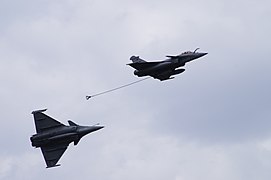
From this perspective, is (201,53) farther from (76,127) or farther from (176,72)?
(76,127)

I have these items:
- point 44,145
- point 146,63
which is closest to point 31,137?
point 44,145

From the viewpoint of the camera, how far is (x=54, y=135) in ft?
534

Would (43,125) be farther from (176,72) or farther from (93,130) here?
(176,72)

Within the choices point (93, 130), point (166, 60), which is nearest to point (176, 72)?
point (166, 60)

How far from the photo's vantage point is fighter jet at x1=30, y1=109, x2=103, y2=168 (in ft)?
531

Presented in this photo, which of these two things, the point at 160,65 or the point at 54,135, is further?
the point at 54,135

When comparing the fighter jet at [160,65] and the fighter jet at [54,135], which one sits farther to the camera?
the fighter jet at [54,135]

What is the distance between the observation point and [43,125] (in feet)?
537

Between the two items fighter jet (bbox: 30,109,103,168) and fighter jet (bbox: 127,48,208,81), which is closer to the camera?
fighter jet (bbox: 127,48,208,81)

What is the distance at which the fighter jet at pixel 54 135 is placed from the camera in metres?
162

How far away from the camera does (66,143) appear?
163m

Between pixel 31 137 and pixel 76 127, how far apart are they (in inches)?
245

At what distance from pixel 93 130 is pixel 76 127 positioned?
7.99 ft

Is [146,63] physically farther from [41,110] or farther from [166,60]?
[41,110]
